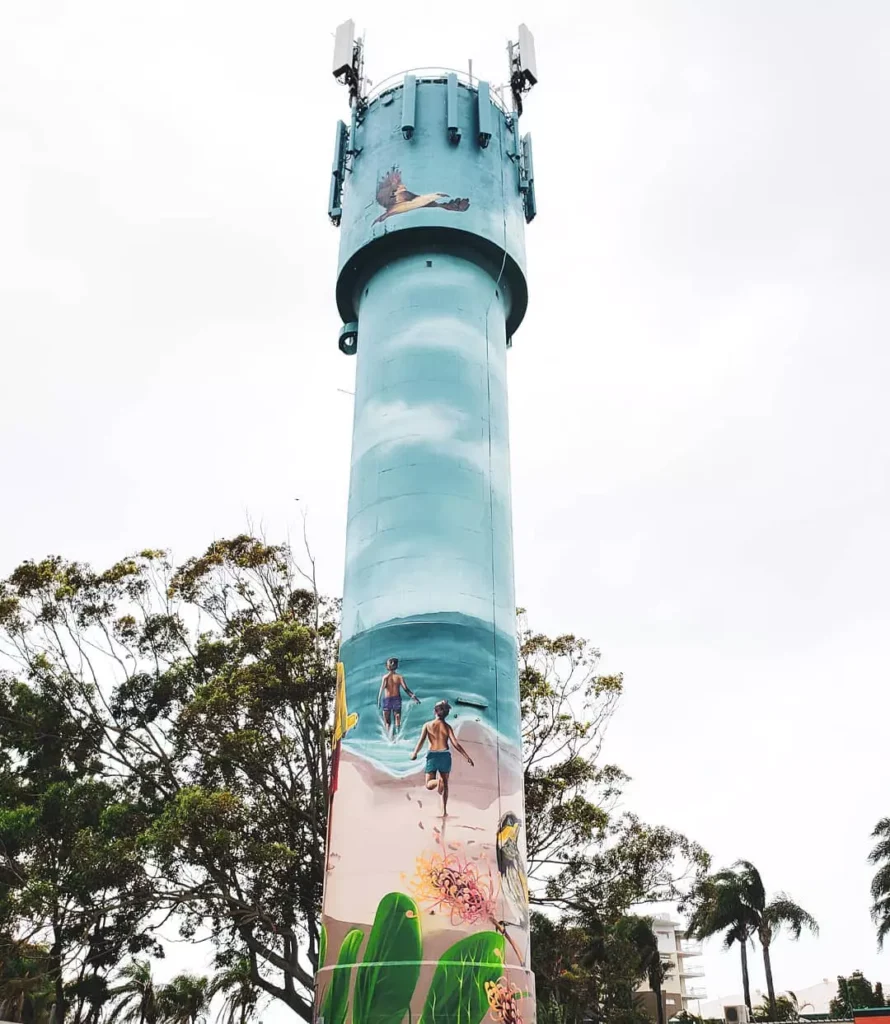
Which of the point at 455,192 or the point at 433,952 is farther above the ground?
the point at 455,192

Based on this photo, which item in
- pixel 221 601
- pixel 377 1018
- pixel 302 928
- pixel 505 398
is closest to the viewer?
pixel 377 1018

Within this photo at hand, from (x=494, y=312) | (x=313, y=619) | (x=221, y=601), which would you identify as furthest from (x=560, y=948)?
(x=494, y=312)

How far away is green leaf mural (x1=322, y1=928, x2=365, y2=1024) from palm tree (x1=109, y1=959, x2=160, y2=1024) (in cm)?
2481

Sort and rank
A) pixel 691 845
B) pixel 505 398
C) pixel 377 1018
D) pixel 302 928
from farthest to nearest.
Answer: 1. pixel 691 845
2. pixel 302 928
3. pixel 505 398
4. pixel 377 1018

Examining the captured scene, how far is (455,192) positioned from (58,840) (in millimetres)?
20345

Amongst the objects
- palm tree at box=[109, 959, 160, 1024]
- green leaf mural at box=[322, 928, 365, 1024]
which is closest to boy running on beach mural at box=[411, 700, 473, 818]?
green leaf mural at box=[322, 928, 365, 1024]

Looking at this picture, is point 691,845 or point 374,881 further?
point 691,845

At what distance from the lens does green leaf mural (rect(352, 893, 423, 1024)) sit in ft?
44.6

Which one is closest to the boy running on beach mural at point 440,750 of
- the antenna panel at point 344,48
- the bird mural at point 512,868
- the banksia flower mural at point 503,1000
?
the bird mural at point 512,868

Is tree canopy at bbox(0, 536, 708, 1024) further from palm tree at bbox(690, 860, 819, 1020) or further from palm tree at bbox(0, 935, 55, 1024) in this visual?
palm tree at bbox(690, 860, 819, 1020)

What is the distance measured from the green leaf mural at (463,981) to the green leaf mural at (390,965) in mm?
326

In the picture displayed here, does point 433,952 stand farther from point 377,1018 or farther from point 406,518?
point 406,518

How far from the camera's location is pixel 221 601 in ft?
91.6

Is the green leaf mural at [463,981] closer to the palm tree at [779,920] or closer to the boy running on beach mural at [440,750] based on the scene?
the boy running on beach mural at [440,750]
